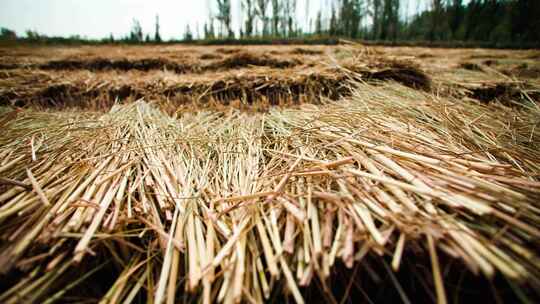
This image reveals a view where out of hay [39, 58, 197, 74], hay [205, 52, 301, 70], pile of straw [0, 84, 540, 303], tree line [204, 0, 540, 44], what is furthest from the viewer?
tree line [204, 0, 540, 44]

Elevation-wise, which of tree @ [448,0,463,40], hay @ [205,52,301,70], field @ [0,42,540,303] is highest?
tree @ [448,0,463,40]

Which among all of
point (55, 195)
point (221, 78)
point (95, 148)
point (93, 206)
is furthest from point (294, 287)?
point (221, 78)

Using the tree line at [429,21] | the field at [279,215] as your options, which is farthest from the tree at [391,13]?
the field at [279,215]

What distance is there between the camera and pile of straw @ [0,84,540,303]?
0.44 m

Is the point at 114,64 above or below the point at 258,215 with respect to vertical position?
above

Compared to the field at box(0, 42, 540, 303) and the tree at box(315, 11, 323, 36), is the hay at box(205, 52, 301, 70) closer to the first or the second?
the field at box(0, 42, 540, 303)

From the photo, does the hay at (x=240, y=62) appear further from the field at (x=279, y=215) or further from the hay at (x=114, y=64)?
the field at (x=279, y=215)

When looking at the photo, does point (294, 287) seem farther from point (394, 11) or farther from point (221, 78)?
point (394, 11)

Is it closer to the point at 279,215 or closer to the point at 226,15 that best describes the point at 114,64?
the point at 279,215

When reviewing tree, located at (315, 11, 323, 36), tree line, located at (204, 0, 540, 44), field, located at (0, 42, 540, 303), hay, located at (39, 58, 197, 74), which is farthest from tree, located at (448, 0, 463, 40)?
field, located at (0, 42, 540, 303)

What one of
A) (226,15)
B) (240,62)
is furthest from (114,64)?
(226,15)

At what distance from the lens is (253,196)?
0.63 metres

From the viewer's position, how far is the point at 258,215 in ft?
1.97

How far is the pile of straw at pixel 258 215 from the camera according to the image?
442 millimetres
